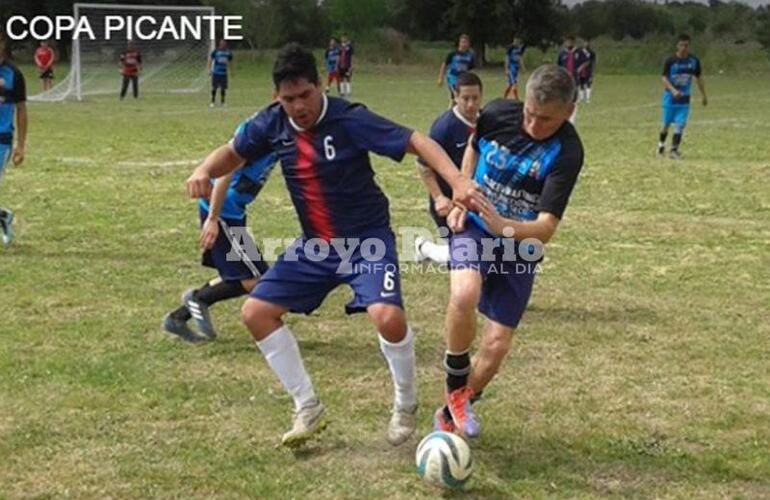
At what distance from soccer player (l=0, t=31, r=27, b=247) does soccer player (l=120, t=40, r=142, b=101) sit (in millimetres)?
22352

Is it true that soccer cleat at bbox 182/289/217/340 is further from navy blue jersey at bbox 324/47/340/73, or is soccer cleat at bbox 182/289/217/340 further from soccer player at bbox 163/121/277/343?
navy blue jersey at bbox 324/47/340/73

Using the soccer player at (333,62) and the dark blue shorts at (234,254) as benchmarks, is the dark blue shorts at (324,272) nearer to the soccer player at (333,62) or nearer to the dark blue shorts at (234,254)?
the dark blue shorts at (234,254)

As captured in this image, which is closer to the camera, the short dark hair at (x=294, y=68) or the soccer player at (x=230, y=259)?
the short dark hair at (x=294, y=68)

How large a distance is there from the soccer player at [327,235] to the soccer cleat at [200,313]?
186 cm

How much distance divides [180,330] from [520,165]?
9.58 ft

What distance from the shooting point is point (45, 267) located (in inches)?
364

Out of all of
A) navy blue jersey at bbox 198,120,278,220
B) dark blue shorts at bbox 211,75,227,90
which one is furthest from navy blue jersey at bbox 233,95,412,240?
dark blue shorts at bbox 211,75,227,90

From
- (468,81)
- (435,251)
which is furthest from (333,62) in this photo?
(468,81)

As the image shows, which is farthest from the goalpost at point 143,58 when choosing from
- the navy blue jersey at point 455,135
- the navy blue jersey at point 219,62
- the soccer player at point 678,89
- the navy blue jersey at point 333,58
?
the navy blue jersey at point 455,135

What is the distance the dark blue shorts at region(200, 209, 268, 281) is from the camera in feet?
22.6

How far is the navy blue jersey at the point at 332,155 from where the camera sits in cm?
507

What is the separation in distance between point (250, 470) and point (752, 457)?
2344mm

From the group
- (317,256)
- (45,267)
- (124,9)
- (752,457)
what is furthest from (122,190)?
(124,9)

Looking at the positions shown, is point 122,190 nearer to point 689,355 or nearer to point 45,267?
point 45,267
